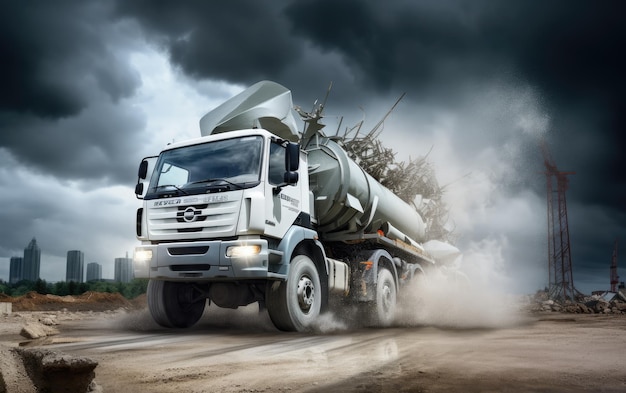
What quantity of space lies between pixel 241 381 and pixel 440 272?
12766 mm

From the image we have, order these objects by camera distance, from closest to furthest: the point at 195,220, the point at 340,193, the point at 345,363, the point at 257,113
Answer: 1. the point at 345,363
2. the point at 195,220
3. the point at 257,113
4. the point at 340,193

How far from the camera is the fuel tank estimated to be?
1019 centimetres

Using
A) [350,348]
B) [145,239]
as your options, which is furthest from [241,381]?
[145,239]

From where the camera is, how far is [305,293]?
28.6ft

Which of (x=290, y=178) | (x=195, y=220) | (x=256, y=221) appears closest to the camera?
(x=256, y=221)

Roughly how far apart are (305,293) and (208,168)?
2.60 m

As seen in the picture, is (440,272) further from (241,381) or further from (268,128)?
(241,381)

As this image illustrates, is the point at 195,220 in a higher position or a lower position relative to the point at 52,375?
higher

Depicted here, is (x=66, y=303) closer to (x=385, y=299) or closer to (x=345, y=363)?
(x=385, y=299)

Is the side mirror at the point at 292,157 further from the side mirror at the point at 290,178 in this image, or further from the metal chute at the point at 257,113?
the metal chute at the point at 257,113

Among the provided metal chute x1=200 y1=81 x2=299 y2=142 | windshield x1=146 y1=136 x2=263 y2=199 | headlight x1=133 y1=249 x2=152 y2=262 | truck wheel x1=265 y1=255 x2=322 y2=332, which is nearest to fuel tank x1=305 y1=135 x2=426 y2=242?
metal chute x1=200 y1=81 x2=299 y2=142

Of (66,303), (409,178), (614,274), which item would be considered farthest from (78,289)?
(614,274)

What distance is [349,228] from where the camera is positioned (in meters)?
11.0

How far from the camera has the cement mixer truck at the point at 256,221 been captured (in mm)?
7891
